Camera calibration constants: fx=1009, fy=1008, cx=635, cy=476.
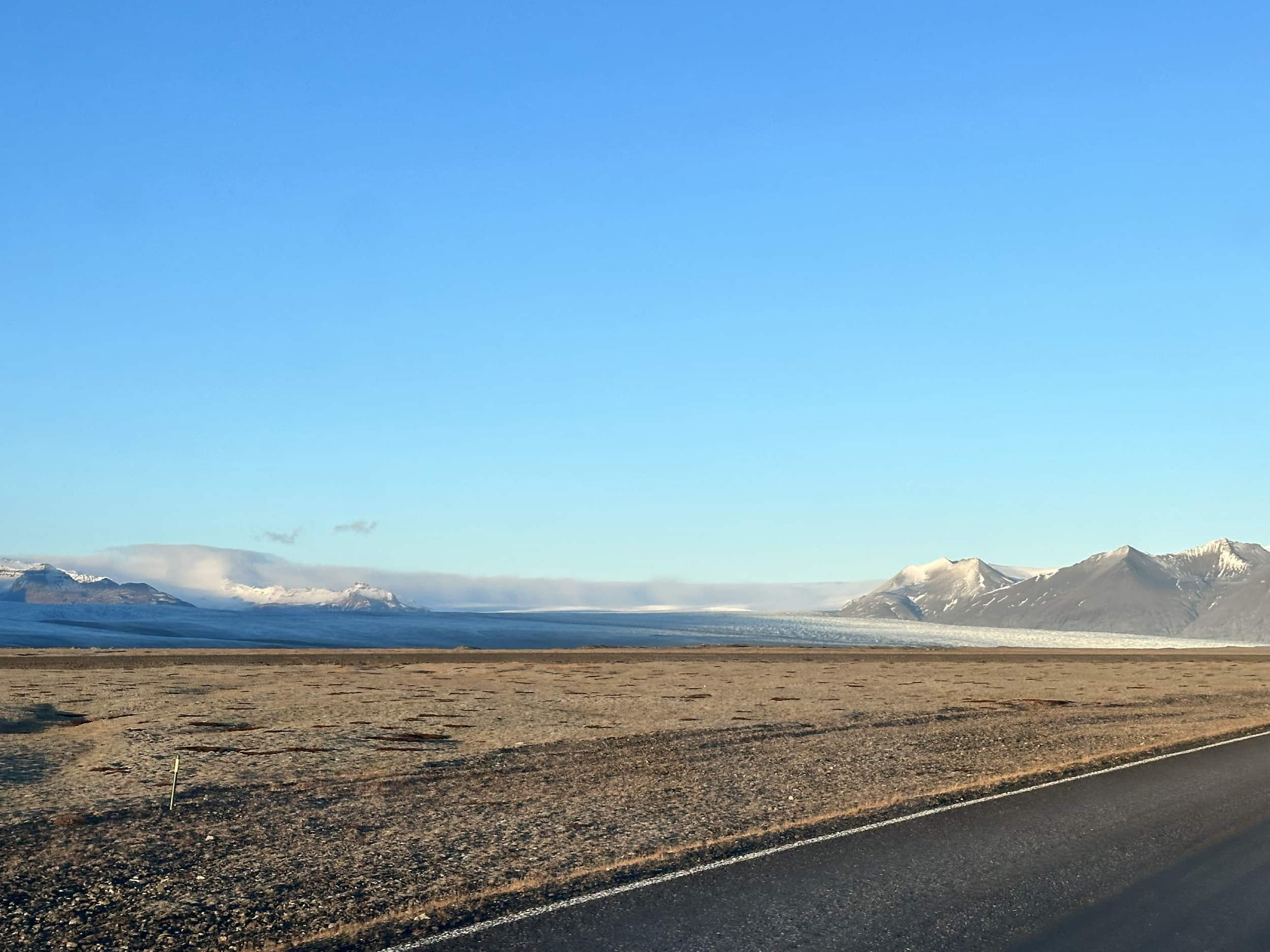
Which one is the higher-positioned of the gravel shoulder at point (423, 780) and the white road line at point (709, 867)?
the white road line at point (709, 867)

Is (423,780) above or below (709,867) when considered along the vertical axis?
below

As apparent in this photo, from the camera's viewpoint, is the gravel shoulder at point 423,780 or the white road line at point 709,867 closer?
the white road line at point 709,867

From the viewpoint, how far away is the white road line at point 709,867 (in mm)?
9445

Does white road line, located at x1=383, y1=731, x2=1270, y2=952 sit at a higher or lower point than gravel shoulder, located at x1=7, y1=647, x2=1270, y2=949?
higher

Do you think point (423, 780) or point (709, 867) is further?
point (423, 780)

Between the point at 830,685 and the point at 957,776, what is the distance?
28916 millimetres

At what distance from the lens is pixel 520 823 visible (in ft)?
49.1

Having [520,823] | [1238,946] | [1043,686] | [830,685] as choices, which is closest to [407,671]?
[830,685]

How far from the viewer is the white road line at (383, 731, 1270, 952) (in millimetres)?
9445

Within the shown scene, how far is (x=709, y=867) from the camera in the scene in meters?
12.2

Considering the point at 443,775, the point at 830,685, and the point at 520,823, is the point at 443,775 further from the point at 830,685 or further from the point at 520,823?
the point at 830,685

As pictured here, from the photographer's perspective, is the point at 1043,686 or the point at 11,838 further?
the point at 1043,686

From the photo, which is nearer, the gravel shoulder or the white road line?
the white road line

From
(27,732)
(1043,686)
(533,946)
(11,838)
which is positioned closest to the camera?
(533,946)
